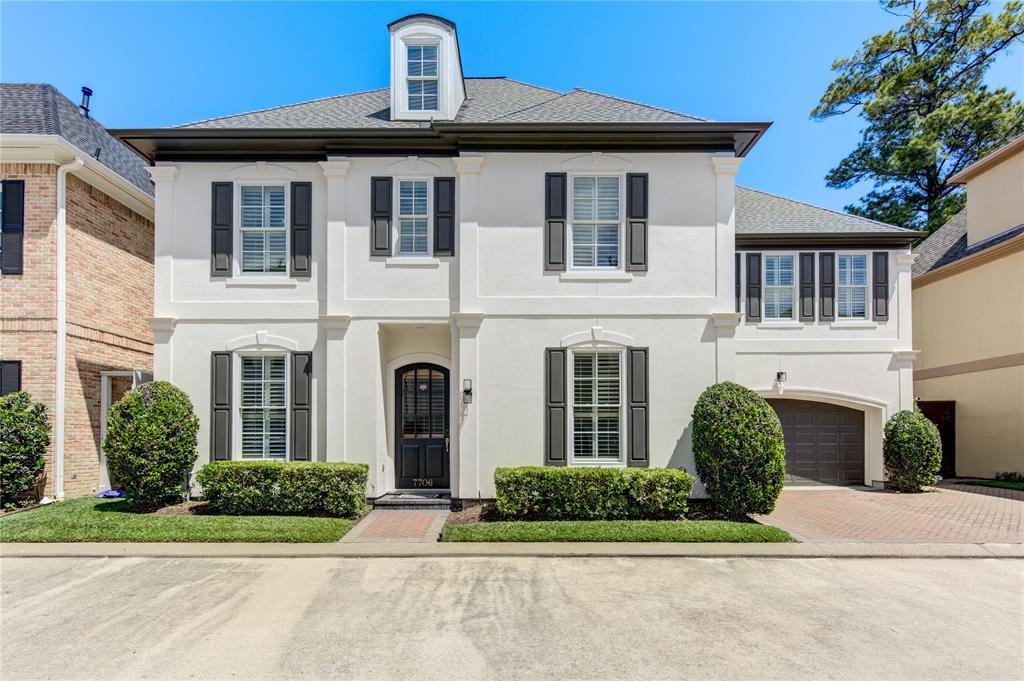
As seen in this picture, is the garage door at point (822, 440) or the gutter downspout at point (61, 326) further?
the garage door at point (822, 440)

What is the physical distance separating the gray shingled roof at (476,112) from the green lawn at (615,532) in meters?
7.12

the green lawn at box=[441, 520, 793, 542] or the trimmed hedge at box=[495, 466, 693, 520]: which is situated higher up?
the trimmed hedge at box=[495, 466, 693, 520]

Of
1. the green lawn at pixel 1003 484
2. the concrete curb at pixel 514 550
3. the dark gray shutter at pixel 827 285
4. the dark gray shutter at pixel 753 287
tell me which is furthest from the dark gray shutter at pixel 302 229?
the green lawn at pixel 1003 484

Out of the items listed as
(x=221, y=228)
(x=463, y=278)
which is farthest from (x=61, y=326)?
(x=463, y=278)

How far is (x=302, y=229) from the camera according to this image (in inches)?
400

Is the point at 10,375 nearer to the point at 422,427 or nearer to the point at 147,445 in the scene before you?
the point at 147,445

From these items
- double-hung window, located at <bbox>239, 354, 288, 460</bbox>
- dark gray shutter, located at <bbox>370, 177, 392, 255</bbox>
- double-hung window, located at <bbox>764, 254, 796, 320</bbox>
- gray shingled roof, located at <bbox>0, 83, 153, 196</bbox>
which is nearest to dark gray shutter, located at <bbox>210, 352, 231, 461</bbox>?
double-hung window, located at <bbox>239, 354, 288, 460</bbox>

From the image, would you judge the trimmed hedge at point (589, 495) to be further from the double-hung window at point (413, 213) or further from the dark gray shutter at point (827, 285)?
the dark gray shutter at point (827, 285)

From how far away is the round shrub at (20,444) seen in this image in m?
9.41

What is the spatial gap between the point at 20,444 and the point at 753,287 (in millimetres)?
15584

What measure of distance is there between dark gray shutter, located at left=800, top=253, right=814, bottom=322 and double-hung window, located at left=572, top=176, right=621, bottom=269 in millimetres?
6004

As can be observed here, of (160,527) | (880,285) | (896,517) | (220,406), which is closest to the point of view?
(160,527)

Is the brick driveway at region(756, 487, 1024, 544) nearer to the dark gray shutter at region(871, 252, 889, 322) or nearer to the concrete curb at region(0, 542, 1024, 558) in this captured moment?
the concrete curb at region(0, 542, 1024, 558)

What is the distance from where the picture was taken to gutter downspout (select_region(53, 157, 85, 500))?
1007 centimetres
